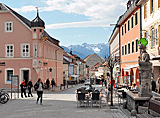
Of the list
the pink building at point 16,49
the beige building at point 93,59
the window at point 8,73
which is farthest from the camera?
the beige building at point 93,59

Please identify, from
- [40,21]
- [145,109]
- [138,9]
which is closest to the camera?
[145,109]

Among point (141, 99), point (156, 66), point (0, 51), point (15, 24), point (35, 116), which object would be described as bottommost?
point (35, 116)

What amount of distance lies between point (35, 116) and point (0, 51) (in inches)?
898

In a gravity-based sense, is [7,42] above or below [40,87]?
above

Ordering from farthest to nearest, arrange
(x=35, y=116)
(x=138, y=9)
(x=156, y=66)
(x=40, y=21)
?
1. (x=40, y=21)
2. (x=138, y=9)
3. (x=156, y=66)
4. (x=35, y=116)

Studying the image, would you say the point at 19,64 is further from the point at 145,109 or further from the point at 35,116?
the point at 145,109

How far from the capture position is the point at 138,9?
2503 centimetres

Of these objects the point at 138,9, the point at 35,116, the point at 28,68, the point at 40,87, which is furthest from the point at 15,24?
the point at 35,116

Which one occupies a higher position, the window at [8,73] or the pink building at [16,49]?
the pink building at [16,49]

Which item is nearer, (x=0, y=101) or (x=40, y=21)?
(x=0, y=101)

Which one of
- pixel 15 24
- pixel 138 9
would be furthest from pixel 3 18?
pixel 138 9

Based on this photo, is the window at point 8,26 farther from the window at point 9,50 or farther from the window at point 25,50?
the window at point 25,50

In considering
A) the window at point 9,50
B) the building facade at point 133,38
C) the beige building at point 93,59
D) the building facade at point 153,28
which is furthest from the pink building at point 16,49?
the beige building at point 93,59

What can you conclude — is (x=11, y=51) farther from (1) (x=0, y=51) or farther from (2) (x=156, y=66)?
(2) (x=156, y=66)
